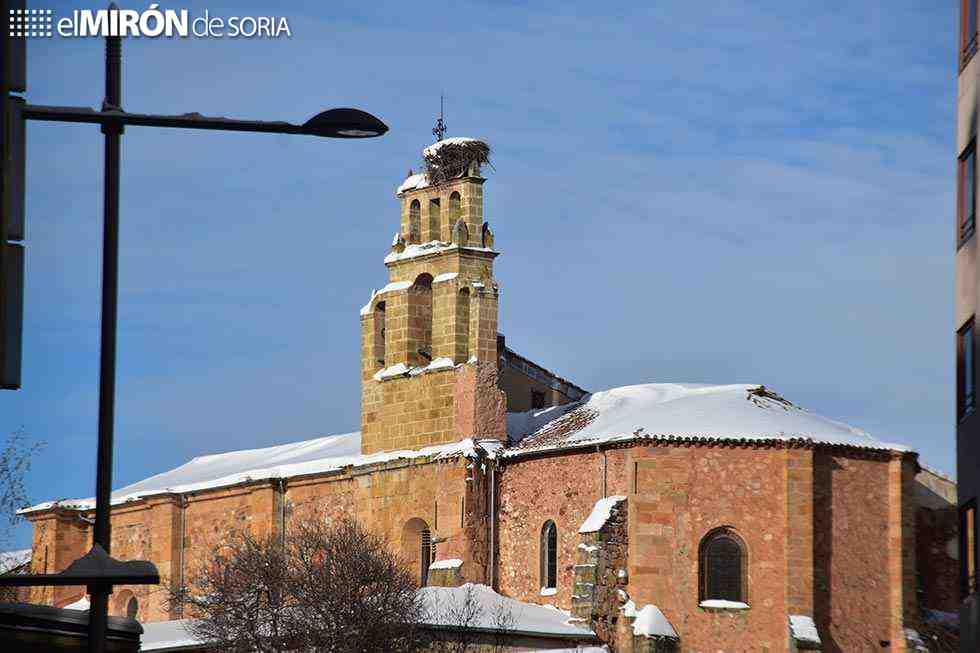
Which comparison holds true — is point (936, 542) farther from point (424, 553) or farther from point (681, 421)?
point (424, 553)

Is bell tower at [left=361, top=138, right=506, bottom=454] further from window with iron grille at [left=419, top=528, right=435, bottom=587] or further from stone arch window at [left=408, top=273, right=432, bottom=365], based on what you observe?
window with iron grille at [left=419, top=528, right=435, bottom=587]

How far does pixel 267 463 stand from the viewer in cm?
6450

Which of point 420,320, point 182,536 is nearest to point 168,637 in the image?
point 182,536

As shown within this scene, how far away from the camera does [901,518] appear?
1991 inches

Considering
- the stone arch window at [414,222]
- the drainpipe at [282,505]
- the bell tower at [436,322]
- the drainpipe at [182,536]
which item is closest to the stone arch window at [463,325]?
the bell tower at [436,322]

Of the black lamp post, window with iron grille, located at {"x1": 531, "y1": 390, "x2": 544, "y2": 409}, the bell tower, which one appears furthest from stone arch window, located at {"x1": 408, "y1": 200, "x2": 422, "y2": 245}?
the black lamp post

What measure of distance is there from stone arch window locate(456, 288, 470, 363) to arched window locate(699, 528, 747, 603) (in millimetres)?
9124

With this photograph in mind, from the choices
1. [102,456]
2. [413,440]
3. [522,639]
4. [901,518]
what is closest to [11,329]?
[102,456]

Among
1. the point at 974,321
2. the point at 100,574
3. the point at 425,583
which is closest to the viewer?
the point at 100,574

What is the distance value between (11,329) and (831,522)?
3635 cm

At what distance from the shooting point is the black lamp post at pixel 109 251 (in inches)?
691

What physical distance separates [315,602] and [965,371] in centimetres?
2028

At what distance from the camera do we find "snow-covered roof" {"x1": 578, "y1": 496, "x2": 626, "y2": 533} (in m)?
49.9

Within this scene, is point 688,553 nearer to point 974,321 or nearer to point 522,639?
point 522,639
